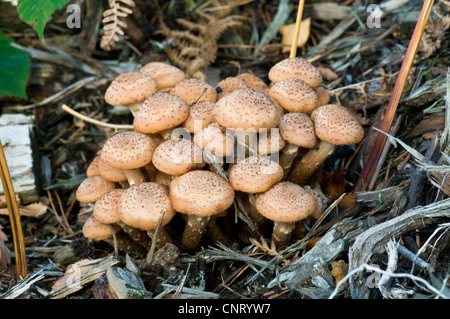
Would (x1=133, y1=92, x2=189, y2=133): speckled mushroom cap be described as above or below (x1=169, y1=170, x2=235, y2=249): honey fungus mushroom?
above

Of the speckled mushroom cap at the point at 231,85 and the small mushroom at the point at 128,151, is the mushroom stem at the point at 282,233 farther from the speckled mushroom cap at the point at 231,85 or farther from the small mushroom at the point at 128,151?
the speckled mushroom cap at the point at 231,85

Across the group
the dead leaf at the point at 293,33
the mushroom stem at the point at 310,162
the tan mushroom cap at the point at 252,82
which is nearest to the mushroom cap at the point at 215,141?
the mushroom stem at the point at 310,162

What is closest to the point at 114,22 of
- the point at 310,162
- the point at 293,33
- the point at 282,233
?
the point at 310,162

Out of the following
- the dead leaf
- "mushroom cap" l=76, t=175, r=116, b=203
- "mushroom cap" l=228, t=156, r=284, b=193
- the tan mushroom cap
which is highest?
the dead leaf

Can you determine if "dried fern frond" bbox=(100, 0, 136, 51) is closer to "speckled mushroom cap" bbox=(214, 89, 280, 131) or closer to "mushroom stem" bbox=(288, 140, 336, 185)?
"speckled mushroom cap" bbox=(214, 89, 280, 131)

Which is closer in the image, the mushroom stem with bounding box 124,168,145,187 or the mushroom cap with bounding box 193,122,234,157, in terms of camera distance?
the mushroom cap with bounding box 193,122,234,157

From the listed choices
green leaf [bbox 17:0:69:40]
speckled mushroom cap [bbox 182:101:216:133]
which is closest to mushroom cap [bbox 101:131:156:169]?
speckled mushroom cap [bbox 182:101:216:133]

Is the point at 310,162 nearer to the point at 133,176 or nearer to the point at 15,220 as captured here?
the point at 133,176

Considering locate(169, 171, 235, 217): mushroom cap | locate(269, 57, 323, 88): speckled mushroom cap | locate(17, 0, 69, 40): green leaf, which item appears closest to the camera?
locate(169, 171, 235, 217): mushroom cap
